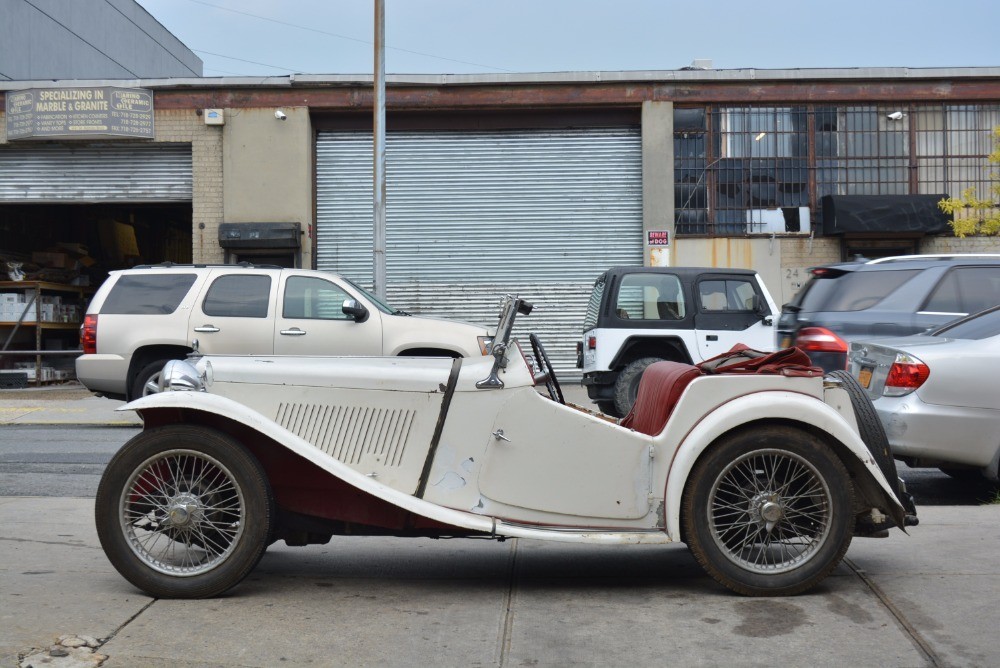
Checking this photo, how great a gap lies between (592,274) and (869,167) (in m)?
5.84

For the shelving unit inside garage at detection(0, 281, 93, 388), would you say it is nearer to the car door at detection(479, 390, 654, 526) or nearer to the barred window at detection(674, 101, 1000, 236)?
the barred window at detection(674, 101, 1000, 236)

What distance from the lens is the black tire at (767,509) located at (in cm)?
459

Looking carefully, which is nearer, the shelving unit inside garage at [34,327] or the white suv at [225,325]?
the white suv at [225,325]

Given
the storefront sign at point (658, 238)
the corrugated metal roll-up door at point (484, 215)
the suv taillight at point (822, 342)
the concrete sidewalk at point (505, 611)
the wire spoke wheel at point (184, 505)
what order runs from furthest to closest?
the corrugated metal roll-up door at point (484, 215) → the storefront sign at point (658, 238) → the suv taillight at point (822, 342) → the wire spoke wheel at point (184, 505) → the concrete sidewalk at point (505, 611)

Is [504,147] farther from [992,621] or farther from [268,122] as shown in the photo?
[992,621]

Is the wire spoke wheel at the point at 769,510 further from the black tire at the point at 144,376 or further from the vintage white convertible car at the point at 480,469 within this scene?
the black tire at the point at 144,376

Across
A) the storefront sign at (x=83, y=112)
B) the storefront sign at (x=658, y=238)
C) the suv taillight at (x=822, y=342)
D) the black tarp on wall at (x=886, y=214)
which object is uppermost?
the storefront sign at (x=83, y=112)

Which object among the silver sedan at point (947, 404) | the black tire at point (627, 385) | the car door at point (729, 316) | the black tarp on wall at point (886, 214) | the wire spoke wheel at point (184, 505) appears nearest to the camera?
the wire spoke wheel at point (184, 505)

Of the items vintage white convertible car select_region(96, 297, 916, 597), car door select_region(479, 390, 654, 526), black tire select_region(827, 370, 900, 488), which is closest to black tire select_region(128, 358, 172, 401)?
vintage white convertible car select_region(96, 297, 916, 597)

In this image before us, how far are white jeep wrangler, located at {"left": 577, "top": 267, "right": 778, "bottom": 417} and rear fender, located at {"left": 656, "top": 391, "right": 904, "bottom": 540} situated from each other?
24.1ft

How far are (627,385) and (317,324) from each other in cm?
370

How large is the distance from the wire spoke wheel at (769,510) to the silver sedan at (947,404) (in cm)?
255

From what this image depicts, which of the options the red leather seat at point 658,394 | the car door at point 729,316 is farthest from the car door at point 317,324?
the red leather seat at point 658,394

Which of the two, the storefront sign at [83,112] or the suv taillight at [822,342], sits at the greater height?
the storefront sign at [83,112]
